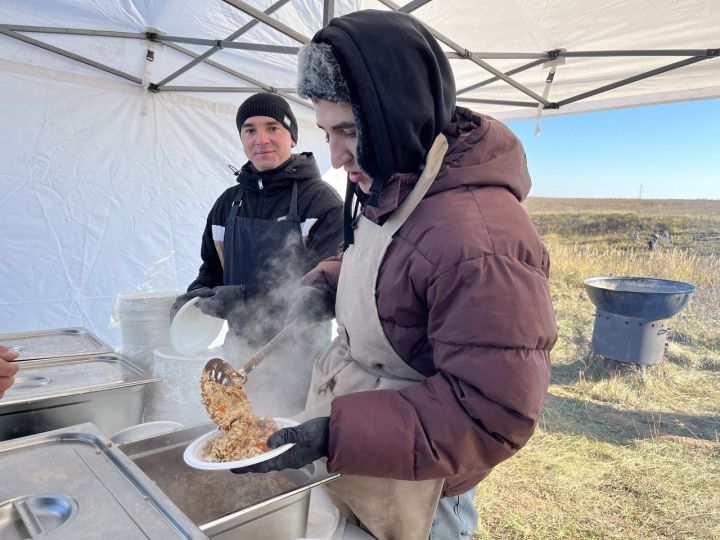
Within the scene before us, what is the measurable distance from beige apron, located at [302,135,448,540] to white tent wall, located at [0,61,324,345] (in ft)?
11.6

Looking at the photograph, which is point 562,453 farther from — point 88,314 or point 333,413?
point 88,314

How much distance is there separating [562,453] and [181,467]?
4.19 metres

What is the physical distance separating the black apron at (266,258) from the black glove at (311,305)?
2.84 ft

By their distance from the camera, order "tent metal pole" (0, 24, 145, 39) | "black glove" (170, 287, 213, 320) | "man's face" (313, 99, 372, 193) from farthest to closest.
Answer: "tent metal pole" (0, 24, 145, 39), "black glove" (170, 287, 213, 320), "man's face" (313, 99, 372, 193)

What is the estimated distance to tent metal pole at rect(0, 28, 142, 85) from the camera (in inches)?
130

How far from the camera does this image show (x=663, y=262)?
9664 millimetres

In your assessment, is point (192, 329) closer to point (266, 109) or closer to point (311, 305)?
point (311, 305)

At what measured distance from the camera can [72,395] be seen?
158 cm

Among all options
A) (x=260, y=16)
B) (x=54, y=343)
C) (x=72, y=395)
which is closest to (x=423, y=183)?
(x=72, y=395)

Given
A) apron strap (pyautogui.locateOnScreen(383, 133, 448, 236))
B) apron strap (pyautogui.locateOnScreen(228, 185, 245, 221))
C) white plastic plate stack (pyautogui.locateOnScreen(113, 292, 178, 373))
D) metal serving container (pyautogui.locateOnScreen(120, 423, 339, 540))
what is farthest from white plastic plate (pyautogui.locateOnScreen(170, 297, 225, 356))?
apron strap (pyautogui.locateOnScreen(383, 133, 448, 236))

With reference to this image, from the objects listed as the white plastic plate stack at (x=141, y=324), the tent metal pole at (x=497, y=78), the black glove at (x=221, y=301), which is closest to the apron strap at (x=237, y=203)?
the black glove at (x=221, y=301)

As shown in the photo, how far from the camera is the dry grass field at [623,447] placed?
11.6 feet

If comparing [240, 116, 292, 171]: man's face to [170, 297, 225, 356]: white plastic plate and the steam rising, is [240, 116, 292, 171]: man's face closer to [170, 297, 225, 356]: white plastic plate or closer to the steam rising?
the steam rising

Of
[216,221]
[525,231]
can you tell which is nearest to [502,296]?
[525,231]
